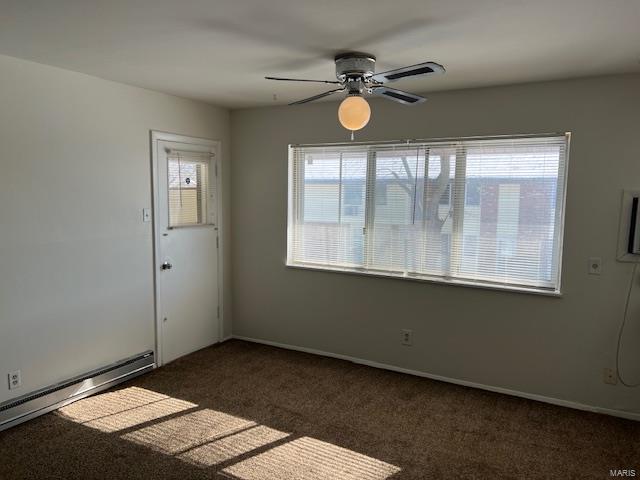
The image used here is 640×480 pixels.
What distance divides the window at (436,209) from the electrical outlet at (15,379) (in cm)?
240

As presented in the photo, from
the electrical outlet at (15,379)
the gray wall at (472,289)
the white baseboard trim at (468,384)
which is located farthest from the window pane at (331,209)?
the electrical outlet at (15,379)

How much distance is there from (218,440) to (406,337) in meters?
1.84

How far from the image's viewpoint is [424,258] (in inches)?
152

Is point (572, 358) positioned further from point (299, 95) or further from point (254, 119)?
point (254, 119)

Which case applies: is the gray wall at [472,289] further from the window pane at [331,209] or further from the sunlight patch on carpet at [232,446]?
the sunlight patch on carpet at [232,446]

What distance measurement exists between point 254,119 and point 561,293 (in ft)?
10.5

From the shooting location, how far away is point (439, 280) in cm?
376

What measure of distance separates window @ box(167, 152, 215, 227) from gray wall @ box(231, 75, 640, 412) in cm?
38

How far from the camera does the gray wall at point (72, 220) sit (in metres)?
2.90

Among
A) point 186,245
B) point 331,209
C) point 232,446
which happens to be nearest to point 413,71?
point 331,209

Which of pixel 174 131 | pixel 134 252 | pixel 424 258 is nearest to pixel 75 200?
pixel 134 252

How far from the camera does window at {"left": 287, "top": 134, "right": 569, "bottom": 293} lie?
3.41 m

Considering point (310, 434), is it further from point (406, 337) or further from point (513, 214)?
point (513, 214)

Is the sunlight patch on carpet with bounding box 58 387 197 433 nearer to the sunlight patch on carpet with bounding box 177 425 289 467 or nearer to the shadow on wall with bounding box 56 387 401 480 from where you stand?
the shadow on wall with bounding box 56 387 401 480
